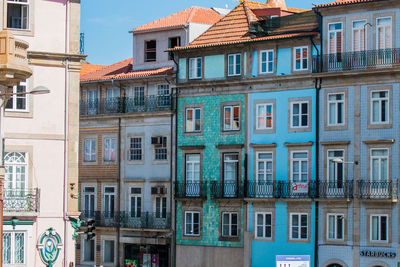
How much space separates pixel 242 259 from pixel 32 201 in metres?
17.8

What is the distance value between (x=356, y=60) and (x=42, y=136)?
18.1m

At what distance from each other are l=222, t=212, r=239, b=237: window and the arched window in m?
17.7

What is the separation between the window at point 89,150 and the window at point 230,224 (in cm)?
1071

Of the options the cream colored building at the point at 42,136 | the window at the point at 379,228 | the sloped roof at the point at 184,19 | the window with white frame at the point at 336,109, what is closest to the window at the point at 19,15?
the cream colored building at the point at 42,136

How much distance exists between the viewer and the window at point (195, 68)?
61.5 metres

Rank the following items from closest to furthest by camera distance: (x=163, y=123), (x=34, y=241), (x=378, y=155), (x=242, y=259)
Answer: (x=34, y=241) → (x=378, y=155) → (x=242, y=259) → (x=163, y=123)

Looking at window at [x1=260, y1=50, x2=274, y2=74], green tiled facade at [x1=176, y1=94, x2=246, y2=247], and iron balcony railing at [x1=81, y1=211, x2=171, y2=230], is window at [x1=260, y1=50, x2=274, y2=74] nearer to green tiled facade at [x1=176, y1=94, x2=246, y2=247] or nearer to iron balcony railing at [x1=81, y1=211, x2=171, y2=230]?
green tiled facade at [x1=176, y1=94, x2=246, y2=247]

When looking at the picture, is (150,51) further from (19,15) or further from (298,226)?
(19,15)

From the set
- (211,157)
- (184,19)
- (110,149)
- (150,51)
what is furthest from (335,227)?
(150,51)

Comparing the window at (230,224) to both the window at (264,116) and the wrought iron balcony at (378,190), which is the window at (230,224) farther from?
the wrought iron balcony at (378,190)

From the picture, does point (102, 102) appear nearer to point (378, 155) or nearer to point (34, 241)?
point (378, 155)

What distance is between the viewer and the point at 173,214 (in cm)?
6188

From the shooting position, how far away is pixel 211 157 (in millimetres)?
60219

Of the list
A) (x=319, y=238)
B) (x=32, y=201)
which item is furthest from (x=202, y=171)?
(x=32, y=201)
